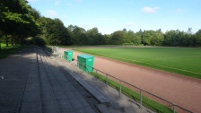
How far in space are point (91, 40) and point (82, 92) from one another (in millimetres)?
117753

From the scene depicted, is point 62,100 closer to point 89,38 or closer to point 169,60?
point 169,60

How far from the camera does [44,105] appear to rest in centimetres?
767

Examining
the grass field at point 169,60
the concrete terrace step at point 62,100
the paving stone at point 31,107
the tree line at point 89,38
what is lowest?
the grass field at point 169,60

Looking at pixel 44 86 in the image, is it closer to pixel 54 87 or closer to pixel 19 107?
pixel 54 87

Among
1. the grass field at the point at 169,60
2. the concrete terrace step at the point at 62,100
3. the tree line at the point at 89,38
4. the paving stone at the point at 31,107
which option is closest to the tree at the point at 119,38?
the tree line at the point at 89,38

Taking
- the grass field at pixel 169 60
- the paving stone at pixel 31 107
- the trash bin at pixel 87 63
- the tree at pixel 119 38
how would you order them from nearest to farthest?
the paving stone at pixel 31 107
the trash bin at pixel 87 63
the grass field at pixel 169 60
the tree at pixel 119 38

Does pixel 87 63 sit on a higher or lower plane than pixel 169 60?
higher

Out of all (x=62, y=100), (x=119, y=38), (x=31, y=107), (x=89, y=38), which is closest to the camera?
(x=31, y=107)

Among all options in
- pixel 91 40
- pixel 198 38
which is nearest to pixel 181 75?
pixel 198 38

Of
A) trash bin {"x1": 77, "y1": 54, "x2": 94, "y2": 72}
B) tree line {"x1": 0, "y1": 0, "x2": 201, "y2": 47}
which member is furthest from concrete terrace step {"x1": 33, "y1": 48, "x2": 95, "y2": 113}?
tree line {"x1": 0, "y1": 0, "x2": 201, "y2": 47}

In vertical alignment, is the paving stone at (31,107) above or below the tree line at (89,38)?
below

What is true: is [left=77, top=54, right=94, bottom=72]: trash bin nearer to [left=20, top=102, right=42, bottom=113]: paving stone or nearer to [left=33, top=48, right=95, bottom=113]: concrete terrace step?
[left=33, top=48, right=95, bottom=113]: concrete terrace step

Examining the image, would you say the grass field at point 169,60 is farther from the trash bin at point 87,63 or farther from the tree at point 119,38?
the tree at point 119,38

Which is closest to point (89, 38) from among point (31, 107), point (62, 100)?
point (62, 100)
